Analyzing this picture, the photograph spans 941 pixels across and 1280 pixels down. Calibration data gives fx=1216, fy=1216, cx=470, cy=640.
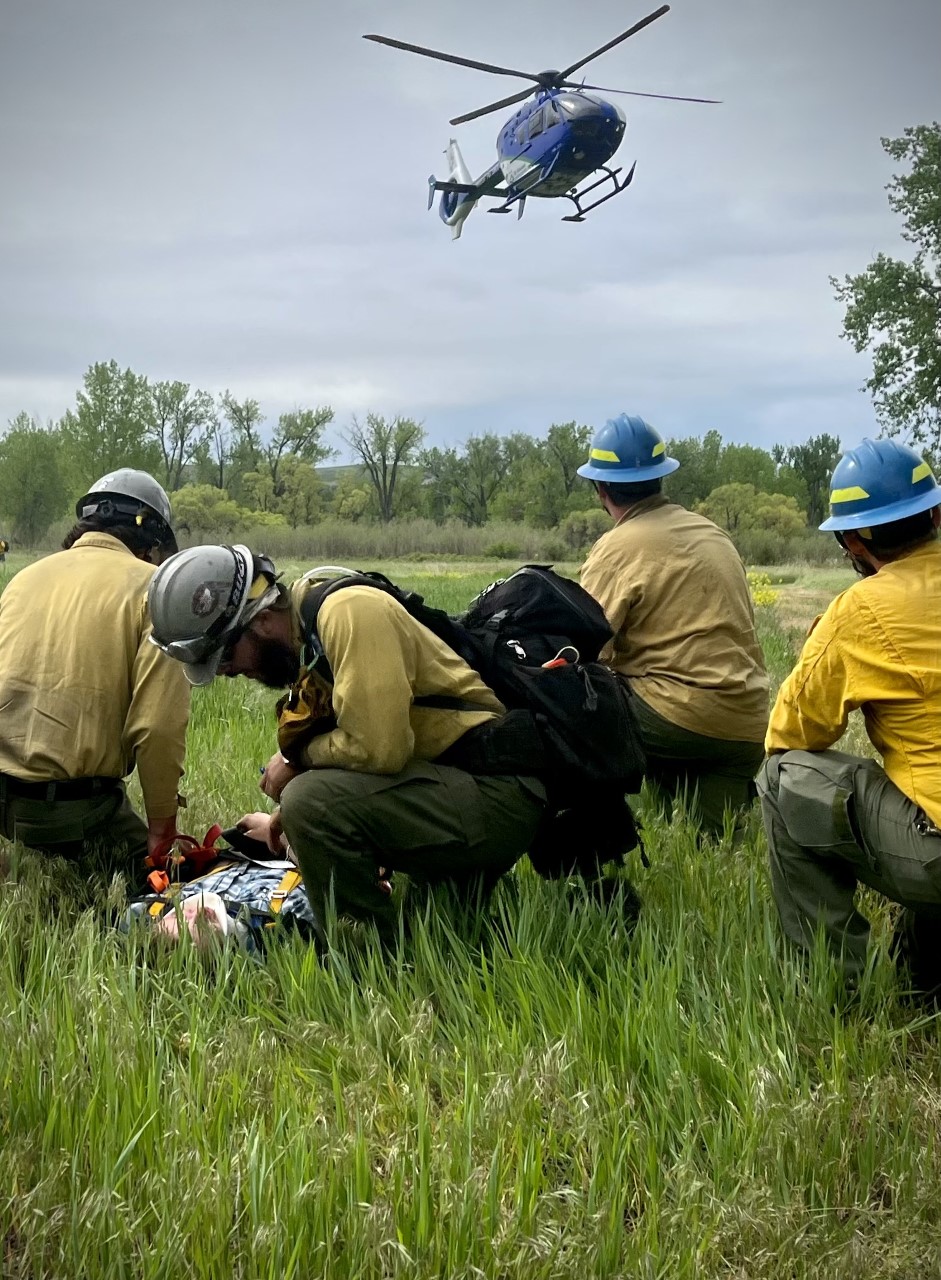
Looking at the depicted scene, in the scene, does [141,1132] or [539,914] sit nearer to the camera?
[141,1132]

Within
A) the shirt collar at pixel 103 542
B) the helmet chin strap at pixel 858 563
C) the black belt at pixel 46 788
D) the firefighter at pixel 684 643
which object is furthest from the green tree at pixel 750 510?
the helmet chin strap at pixel 858 563

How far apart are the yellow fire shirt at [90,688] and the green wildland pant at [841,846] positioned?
2.34 metres

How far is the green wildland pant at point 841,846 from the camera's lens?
11.6ft

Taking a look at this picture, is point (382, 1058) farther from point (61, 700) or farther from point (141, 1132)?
point (61, 700)

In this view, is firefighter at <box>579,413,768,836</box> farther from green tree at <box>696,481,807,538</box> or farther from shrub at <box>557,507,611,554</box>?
green tree at <box>696,481,807,538</box>

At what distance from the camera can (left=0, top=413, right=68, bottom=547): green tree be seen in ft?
250

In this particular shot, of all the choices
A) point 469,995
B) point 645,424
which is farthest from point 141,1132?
point 645,424

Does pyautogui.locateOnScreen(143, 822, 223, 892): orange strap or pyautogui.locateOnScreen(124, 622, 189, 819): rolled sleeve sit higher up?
pyautogui.locateOnScreen(124, 622, 189, 819): rolled sleeve

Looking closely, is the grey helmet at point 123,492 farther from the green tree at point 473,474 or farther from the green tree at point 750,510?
the green tree at point 473,474

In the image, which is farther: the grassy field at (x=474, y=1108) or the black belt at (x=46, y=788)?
the black belt at (x=46, y=788)

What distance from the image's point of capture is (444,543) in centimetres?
6009

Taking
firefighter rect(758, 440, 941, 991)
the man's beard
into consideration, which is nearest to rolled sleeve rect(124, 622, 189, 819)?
the man's beard

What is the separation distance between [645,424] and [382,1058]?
3.77 metres

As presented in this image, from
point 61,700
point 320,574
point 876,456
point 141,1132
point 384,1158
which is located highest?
point 876,456
